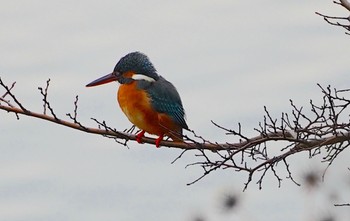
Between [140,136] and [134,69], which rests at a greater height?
[134,69]

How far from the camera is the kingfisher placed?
42.0ft

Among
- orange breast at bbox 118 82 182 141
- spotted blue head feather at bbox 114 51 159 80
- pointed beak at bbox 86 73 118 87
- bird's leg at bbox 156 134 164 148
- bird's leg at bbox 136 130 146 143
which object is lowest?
bird's leg at bbox 156 134 164 148

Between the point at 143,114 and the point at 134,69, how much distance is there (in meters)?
0.59

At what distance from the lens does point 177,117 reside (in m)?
13.0

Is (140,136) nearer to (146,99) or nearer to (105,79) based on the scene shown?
(146,99)

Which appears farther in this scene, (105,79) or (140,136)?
(105,79)

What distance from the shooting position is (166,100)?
1296cm

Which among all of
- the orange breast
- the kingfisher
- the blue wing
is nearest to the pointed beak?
the kingfisher

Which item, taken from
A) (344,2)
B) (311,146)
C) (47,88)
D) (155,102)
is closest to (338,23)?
(344,2)

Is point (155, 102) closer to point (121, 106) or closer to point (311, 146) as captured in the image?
point (121, 106)

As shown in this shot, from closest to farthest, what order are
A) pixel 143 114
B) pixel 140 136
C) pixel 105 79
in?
1. pixel 143 114
2. pixel 140 136
3. pixel 105 79

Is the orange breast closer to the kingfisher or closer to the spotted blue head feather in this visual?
the kingfisher

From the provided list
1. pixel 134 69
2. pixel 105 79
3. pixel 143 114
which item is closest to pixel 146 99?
pixel 143 114

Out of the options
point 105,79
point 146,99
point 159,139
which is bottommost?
point 159,139
